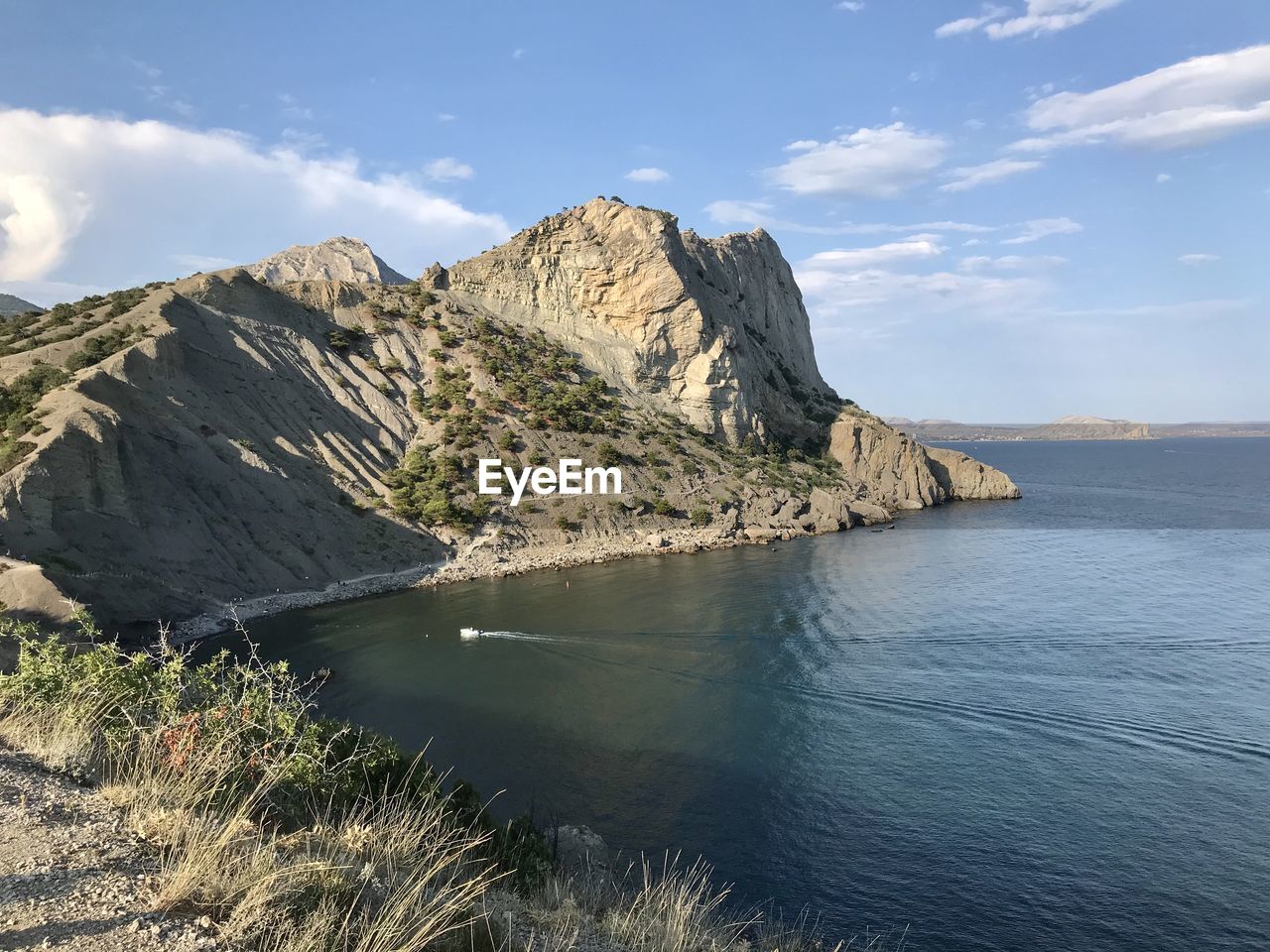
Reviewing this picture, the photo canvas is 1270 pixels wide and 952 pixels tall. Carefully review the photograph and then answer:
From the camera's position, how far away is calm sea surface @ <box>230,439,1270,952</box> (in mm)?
16547

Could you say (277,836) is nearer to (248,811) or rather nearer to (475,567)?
(248,811)

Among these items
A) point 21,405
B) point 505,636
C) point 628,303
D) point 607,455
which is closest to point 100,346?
point 21,405

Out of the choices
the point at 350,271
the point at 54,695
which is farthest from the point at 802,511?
the point at 350,271

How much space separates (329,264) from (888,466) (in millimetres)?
100010

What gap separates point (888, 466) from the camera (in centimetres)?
8462

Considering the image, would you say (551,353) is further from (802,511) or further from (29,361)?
(29,361)

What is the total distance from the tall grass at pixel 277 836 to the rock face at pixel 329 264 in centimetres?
12182

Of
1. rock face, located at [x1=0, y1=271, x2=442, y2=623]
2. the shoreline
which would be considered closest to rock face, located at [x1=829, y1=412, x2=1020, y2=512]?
the shoreline

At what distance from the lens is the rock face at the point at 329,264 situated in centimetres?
12562

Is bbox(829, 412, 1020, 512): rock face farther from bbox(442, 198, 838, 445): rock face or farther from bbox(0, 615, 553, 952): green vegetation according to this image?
bbox(0, 615, 553, 952): green vegetation

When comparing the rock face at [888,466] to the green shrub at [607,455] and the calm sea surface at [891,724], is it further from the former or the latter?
the calm sea surface at [891,724]

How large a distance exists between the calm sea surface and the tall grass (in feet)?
19.2

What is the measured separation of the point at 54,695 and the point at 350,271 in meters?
133

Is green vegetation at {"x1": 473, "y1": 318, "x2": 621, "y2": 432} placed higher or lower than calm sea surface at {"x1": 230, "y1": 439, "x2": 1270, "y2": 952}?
higher
